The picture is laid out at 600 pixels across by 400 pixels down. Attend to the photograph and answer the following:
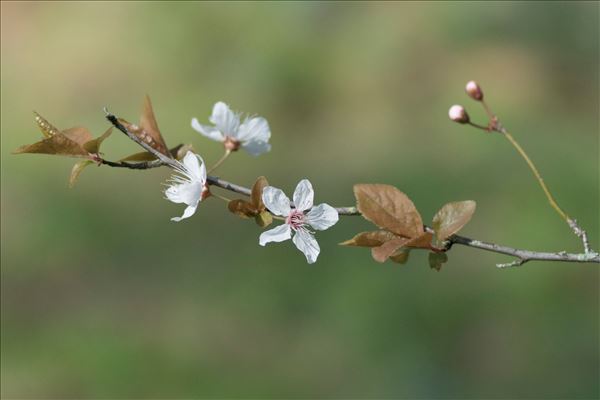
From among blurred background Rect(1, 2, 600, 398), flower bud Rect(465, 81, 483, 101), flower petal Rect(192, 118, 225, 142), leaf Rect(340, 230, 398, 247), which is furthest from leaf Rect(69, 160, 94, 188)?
blurred background Rect(1, 2, 600, 398)

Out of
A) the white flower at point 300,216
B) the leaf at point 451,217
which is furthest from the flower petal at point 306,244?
the leaf at point 451,217

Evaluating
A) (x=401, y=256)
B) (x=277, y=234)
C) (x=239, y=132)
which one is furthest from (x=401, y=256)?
(x=239, y=132)

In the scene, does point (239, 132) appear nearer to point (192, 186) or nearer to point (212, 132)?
point (212, 132)

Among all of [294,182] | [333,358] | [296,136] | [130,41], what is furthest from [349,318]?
[130,41]

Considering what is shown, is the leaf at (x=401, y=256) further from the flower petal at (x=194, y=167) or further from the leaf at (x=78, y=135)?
the leaf at (x=78, y=135)

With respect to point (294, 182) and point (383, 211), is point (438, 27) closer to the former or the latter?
point (294, 182)

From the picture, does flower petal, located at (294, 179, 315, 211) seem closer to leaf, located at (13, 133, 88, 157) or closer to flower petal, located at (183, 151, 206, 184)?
flower petal, located at (183, 151, 206, 184)
